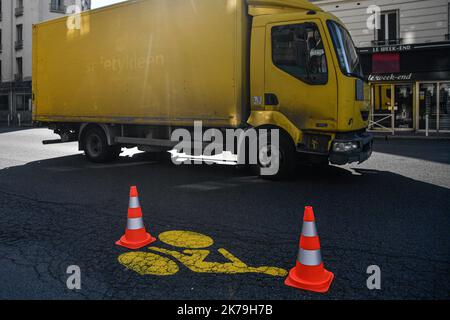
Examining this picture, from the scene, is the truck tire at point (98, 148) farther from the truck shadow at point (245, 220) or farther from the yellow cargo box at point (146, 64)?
the truck shadow at point (245, 220)

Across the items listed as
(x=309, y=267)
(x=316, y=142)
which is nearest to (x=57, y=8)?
(x=316, y=142)

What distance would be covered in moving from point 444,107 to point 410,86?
6.09 feet

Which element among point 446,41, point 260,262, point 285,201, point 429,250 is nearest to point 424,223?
point 429,250

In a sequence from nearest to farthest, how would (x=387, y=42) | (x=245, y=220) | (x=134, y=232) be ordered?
(x=134, y=232), (x=245, y=220), (x=387, y=42)

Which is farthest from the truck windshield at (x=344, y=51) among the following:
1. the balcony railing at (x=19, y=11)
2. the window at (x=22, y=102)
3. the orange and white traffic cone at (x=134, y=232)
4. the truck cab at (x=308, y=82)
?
the balcony railing at (x=19, y=11)

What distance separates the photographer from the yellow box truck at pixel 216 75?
768 centimetres

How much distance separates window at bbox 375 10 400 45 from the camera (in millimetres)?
20641

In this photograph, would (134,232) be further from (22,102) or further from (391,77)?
(22,102)

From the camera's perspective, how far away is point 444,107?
20547 millimetres

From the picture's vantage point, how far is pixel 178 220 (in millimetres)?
5410

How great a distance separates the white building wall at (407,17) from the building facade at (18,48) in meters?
31.2

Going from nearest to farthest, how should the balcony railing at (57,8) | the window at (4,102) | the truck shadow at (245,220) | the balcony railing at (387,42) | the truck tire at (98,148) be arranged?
the truck shadow at (245,220) < the truck tire at (98,148) < the balcony railing at (387,42) < the balcony railing at (57,8) < the window at (4,102)

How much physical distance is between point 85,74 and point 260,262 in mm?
8291

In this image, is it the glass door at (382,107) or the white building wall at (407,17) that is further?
the glass door at (382,107)
